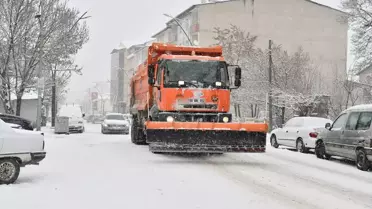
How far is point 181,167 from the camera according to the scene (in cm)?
1315

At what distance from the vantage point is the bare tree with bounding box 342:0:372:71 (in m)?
33.9

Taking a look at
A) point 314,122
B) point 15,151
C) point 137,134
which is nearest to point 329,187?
point 15,151

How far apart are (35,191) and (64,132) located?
82.3 ft

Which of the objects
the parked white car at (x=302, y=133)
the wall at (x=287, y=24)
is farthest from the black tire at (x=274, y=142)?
the wall at (x=287, y=24)

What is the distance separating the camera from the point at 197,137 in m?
14.0

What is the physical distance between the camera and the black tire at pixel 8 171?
32.6ft

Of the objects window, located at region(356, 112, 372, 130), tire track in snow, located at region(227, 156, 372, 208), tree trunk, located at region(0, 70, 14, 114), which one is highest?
tree trunk, located at region(0, 70, 14, 114)

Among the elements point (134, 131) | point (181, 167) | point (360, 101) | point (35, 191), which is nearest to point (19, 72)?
point (134, 131)

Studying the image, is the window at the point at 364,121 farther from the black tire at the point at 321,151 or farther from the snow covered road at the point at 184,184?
the black tire at the point at 321,151

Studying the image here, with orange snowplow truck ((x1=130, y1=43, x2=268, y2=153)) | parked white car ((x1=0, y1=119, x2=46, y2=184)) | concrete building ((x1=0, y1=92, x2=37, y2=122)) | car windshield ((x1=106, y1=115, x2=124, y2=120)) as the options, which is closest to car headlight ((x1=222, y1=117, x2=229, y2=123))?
orange snowplow truck ((x1=130, y1=43, x2=268, y2=153))

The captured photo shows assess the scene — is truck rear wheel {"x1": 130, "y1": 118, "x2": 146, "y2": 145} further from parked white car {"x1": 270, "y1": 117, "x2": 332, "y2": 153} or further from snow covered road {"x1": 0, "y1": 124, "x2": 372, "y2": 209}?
parked white car {"x1": 270, "y1": 117, "x2": 332, "y2": 153}

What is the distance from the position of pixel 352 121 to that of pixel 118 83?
96.7 metres

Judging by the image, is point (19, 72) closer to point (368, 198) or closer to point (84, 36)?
point (84, 36)

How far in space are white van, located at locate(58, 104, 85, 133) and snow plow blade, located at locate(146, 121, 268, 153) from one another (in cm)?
2302
